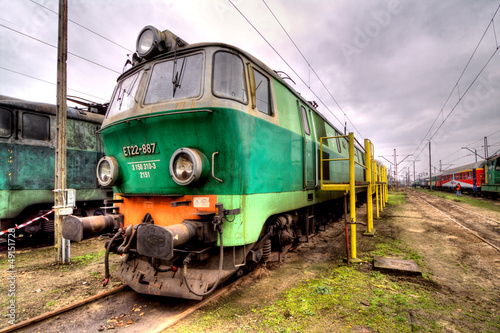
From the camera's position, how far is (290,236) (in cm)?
489

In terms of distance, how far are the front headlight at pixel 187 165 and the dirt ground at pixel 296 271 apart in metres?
1.87

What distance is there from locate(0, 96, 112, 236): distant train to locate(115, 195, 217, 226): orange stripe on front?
2.81 metres

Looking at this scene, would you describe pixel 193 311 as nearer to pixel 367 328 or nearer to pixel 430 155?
pixel 367 328

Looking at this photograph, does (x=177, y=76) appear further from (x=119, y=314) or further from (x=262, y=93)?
(x=119, y=314)

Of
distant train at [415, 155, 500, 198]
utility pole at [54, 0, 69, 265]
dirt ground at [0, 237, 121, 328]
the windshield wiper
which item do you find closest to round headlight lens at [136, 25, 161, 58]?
the windshield wiper

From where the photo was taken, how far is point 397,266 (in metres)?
4.79

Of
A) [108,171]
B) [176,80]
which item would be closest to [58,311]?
[108,171]

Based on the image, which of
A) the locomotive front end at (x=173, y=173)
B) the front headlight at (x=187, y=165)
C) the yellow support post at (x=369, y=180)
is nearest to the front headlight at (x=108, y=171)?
the locomotive front end at (x=173, y=173)

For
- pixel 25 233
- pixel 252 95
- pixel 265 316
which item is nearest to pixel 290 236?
pixel 265 316

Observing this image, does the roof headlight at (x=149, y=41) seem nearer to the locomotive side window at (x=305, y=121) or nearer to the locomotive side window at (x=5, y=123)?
the locomotive side window at (x=305, y=121)

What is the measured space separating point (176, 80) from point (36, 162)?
18.8 ft

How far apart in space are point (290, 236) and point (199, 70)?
3.14m

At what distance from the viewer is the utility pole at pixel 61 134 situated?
5719 millimetres

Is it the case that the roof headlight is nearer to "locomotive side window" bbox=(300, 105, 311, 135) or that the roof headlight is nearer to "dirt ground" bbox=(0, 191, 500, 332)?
"locomotive side window" bbox=(300, 105, 311, 135)
